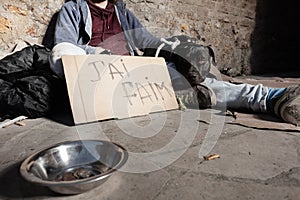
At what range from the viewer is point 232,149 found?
101cm

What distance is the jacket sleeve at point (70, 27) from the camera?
1572 millimetres

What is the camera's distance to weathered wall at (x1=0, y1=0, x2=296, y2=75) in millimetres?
1660

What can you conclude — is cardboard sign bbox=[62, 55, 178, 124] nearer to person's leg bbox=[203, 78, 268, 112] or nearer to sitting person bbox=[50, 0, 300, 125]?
sitting person bbox=[50, 0, 300, 125]

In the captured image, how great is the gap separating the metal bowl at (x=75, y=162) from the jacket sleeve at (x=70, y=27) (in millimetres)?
856

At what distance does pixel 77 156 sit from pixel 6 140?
0.46m

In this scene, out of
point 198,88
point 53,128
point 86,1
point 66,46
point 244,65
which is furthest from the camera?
point 244,65

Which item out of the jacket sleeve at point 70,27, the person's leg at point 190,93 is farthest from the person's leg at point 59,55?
the person's leg at point 190,93

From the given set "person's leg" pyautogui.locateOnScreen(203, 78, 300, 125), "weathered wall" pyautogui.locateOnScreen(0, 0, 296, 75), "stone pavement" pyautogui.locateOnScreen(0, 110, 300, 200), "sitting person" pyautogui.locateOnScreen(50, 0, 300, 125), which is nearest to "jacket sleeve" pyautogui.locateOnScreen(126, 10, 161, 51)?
"sitting person" pyautogui.locateOnScreen(50, 0, 300, 125)

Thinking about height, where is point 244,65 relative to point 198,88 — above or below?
below

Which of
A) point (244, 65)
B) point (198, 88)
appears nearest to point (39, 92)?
point (198, 88)

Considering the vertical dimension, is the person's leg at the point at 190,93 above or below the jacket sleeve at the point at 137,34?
below

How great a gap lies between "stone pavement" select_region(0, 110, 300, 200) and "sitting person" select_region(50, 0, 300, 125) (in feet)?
0.57

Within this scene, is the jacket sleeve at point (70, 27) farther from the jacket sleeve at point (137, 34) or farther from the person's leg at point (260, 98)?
the person's leg at point (260, 98)

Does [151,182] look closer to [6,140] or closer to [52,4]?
[6,140]
